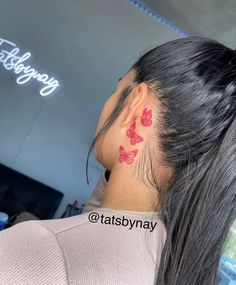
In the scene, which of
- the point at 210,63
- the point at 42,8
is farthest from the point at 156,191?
the point at 42,8

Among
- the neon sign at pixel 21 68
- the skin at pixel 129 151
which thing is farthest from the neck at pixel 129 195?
the neon sign at pixel 21 68

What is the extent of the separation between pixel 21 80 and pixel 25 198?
2.75 feet

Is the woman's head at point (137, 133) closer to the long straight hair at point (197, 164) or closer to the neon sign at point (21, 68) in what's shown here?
the long straight hair at point (197, 164)

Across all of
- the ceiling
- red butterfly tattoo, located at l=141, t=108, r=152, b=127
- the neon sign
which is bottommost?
the neon sign

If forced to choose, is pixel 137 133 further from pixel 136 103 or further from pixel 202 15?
pixel 202 15

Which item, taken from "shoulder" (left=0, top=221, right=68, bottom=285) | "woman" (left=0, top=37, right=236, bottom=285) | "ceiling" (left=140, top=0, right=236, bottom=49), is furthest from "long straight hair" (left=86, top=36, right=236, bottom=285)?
"ceiling" (left=140, top=0, right=236, bottom=49)

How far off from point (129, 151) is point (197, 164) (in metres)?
0.10

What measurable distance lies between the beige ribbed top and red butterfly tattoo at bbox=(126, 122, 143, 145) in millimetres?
107

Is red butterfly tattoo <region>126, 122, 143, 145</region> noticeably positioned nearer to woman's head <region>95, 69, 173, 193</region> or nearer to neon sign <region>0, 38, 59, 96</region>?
woman's head <region>95, 69, 173, 193</region>

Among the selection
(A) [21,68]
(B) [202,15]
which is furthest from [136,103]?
(B) [202,15]

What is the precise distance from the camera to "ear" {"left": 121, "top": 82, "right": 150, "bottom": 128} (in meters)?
0.45

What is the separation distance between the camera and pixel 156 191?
443 mm

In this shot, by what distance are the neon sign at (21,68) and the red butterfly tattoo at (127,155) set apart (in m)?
1.88

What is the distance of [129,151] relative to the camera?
1.50 feet
